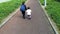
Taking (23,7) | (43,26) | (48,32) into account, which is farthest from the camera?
(23,7)

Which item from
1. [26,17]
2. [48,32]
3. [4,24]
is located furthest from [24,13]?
[48,32]

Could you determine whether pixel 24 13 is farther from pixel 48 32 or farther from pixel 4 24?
pixel 48 32

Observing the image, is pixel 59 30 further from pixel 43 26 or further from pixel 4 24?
pixel 4 24

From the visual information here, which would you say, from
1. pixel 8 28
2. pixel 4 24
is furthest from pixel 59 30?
pixel 4 24

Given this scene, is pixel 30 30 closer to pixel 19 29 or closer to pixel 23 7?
pixel 19 29

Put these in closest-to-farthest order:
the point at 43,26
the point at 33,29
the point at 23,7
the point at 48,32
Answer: the point at 48,32
the point at 33,29
the point at 43,26
the point at 23,7

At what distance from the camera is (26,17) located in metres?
19.6

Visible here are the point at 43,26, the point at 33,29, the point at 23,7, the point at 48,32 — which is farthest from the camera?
the point at 23,7

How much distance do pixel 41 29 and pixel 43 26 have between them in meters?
0.99

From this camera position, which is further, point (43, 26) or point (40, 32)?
point (43, 26)

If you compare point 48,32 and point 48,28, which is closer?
point 48,32

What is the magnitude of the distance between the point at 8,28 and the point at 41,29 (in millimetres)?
2140

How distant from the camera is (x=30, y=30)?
47.8ft

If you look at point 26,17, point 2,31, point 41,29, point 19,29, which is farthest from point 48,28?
point 26,17
